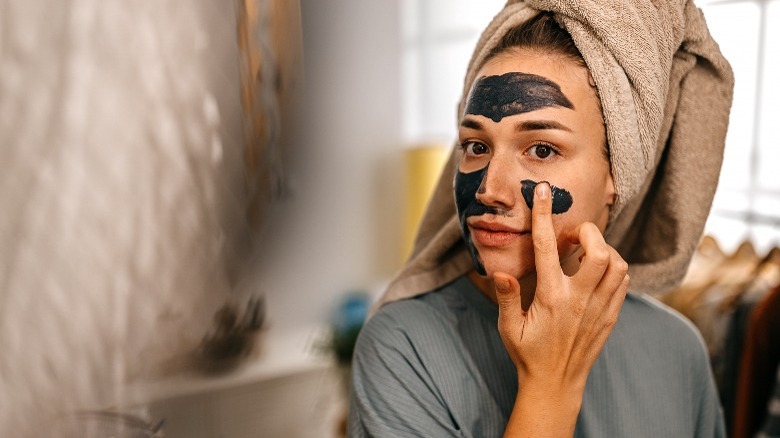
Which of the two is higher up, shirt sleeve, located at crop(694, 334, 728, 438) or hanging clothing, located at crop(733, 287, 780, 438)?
shirt sleeve, located at crop(694, 334, 728, 438)

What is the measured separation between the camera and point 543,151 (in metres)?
0.69

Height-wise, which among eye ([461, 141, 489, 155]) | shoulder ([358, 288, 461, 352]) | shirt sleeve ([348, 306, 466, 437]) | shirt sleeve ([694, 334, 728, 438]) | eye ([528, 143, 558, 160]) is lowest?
shirt sleeve ([694, 334, 728, 438])

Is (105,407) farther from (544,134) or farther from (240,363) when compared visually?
(240,363)

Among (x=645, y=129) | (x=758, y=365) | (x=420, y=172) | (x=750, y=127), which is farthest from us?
(x=420, y=172)

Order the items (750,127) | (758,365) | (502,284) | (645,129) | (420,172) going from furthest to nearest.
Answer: (420,172), (750,127), (758,365), (645,129), (502,284)

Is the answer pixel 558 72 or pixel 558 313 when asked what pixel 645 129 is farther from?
pixel 558 313

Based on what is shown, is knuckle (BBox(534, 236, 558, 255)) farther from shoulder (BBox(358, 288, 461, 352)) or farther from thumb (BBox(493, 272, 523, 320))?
shoulder (BBox(358, 288, 461, 352))

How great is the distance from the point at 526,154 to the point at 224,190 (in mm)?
747

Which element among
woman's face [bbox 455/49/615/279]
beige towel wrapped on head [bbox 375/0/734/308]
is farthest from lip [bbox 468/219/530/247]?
beige towel wrapped on head [bbox 375/0/734/308]

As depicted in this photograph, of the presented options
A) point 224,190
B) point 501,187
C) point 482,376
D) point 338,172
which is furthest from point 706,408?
point 338,172

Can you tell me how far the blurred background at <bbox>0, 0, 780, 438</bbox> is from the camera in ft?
2.42

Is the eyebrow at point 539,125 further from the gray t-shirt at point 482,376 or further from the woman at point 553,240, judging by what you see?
the gray t-shirt at point 482,376

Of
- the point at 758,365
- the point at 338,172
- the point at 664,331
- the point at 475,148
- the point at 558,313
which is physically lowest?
the point at 758,365

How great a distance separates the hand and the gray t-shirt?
0.33 feet
